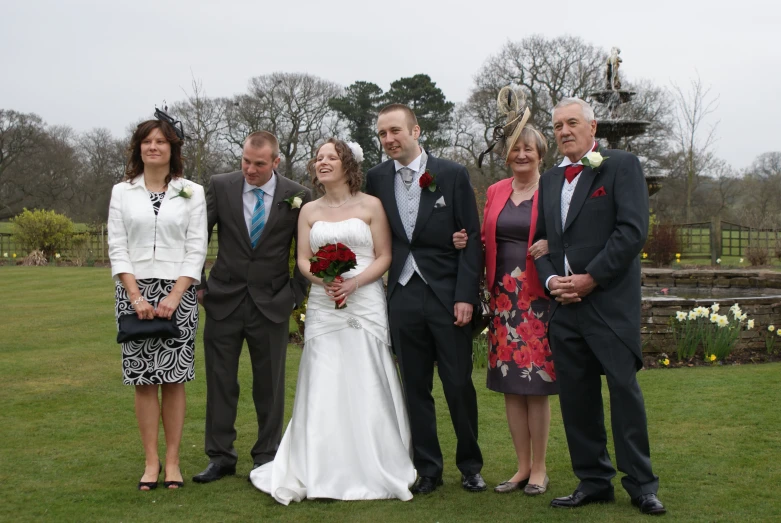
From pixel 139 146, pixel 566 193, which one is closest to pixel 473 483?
pixel 566 193

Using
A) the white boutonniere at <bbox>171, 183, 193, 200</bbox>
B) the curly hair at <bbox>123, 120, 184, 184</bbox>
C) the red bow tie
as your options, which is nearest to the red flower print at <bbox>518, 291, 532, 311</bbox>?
the red bow tie

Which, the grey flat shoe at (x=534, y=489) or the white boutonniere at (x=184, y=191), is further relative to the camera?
the white boutonniere at (x=184, y=191)

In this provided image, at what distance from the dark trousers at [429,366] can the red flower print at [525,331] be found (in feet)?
1.07

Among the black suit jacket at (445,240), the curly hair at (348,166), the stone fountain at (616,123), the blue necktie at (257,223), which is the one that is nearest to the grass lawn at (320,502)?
the black suit jacket at (445,240)

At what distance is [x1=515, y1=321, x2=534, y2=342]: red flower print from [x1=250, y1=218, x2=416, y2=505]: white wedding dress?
841mm

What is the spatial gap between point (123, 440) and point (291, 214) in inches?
94.5

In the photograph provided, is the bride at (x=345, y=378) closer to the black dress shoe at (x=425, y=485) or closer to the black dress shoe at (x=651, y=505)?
the black dress shoe at (x=425, y=485)

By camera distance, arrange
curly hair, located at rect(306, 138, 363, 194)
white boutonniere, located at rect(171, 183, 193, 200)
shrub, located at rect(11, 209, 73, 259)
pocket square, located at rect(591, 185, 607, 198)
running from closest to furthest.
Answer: pocket square, located at rect(591, 185, 607, 198), white boutonniere, located at rect(171, 183, 193, 200), curly hair, located at rect(306, 138, 363, 194), shrub, located at rect(11, 209, 73, 259)

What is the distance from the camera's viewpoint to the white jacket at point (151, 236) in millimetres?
4613

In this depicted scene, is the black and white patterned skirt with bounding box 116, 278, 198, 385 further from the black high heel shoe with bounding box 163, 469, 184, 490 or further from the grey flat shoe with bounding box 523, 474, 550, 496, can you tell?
the grey flat shoe with bounding box 523, 474, 550, 496

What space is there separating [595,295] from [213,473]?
2.72 meters

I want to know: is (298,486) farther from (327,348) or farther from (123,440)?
(123,440)

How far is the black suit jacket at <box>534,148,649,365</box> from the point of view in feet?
13.2

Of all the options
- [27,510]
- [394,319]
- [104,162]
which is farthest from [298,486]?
[104,162]
